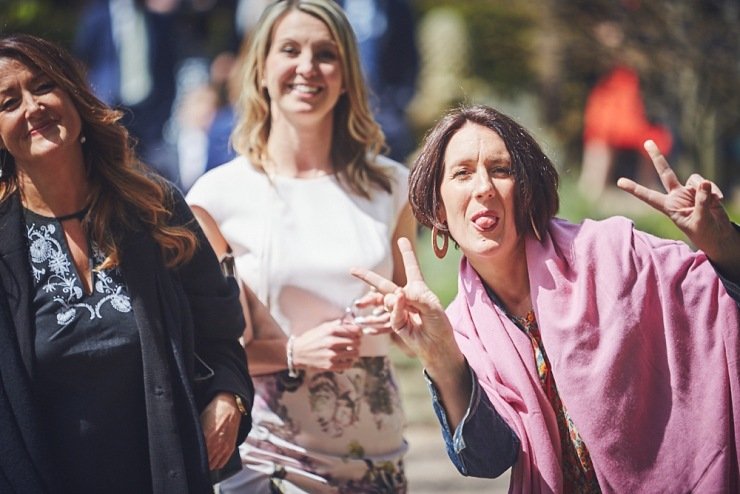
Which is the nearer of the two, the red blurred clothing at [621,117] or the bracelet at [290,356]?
the bracelet at [290,356]

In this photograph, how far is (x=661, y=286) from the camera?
8.99 feet

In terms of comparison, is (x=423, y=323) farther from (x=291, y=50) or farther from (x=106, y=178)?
(x=291, y=50)


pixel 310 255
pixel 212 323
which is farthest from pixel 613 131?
pixel 212 323

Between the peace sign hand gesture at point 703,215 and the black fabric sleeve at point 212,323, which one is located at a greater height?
the peace sign hand gesture at point 703,215

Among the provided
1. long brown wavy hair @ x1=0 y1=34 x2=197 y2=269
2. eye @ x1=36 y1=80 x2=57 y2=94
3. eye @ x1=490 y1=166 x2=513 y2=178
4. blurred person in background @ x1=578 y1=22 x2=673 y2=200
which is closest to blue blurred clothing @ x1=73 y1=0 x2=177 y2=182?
blurred person in background @ x1=578 y1=22 x2=673 y2=200

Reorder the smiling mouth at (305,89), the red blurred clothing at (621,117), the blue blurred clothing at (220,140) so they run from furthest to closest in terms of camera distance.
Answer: the red blurred clothing at (621,117)
the blue blurred clothing at (220,140)
the smiling mouth at (305,89)

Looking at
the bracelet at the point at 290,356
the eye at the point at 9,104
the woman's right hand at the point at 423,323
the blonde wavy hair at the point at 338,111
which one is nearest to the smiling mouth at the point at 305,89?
the blonde wavy hair at the point at 338,111

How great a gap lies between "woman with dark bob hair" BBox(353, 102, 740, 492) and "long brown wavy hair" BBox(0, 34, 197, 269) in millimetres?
575

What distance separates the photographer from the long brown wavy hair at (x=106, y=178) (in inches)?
117

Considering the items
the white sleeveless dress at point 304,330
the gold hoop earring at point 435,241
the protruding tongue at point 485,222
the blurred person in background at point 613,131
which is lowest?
the blurred person in background at point 613,131

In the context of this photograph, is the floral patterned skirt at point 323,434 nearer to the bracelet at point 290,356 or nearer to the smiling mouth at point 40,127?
the bracelet at point 290,356

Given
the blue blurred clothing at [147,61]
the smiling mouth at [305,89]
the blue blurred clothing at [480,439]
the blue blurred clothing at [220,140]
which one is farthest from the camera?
the blue blurred clothing at [147,61]

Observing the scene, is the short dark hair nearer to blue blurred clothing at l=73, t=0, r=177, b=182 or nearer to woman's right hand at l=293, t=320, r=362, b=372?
woman's right hand at l=293, t=320, r=362, b=372

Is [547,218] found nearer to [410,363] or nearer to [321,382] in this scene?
[321,382]
